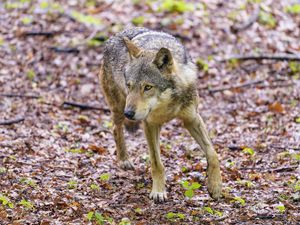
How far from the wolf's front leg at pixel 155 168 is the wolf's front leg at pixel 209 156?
0.45 metres

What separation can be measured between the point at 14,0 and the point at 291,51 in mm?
7767

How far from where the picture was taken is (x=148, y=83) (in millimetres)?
6582

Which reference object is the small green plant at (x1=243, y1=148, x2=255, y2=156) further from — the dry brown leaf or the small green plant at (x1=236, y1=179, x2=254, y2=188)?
the dry brown leaf

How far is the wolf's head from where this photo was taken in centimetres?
649

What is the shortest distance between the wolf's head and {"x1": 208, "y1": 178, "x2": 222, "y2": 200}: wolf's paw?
122cm

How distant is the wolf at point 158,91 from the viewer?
6594 millimetres

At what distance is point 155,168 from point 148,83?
4.29 feet

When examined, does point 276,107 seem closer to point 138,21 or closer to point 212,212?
point 212,212

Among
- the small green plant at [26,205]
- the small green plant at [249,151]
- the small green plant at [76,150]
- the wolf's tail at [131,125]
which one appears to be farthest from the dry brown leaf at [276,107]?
the small green plant at [26,205]

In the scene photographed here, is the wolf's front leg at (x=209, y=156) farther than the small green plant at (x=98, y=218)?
Yes

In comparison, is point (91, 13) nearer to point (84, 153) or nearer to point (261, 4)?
point (261, 4)

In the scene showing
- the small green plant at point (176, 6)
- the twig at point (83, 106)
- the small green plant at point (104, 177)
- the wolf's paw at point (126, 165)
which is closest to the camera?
the small green plant at point (104, 177)

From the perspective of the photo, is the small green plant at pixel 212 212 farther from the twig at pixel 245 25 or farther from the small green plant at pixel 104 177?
the twig at pixel 245 25

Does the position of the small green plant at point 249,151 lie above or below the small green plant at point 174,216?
below
